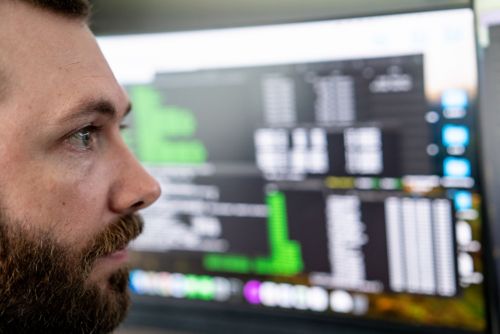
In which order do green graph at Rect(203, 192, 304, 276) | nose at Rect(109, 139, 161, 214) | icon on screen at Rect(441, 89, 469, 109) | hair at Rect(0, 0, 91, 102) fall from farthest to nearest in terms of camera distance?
green graph at Rect(203, 192, 304, 276) < icon on screen at Rect(441, 89, 469, 109) < nose at Rect(109, 139, 161, 214) < hair at Rect(0, 0, 91, 102)

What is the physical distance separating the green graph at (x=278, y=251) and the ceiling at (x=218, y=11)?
323 mm

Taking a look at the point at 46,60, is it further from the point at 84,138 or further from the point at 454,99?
the point at 454,99

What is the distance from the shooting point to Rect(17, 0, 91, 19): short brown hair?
783mm

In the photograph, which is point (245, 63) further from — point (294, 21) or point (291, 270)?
point (291, 270)

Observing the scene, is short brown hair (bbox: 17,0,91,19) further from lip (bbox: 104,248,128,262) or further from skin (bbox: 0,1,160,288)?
lip (bbox: 104,248,128,262)

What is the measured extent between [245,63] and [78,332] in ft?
1.86

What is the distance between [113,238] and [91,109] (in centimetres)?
17

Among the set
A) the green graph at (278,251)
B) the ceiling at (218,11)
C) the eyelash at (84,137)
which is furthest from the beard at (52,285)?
the ceiling at (218,11)

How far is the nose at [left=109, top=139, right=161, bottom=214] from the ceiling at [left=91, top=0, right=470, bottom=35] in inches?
15.3

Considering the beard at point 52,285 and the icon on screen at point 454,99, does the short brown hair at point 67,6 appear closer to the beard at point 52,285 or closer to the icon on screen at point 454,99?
the beard at point 52,285

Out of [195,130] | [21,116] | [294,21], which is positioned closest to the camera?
[21,116]

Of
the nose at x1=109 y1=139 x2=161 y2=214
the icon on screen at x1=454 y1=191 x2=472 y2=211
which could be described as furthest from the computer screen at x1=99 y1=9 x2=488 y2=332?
the nose at x1=109 y1=139 x2=161 y2=214

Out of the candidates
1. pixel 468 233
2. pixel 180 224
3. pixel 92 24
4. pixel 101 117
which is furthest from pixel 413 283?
pixel 92 24

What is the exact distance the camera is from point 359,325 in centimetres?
112
